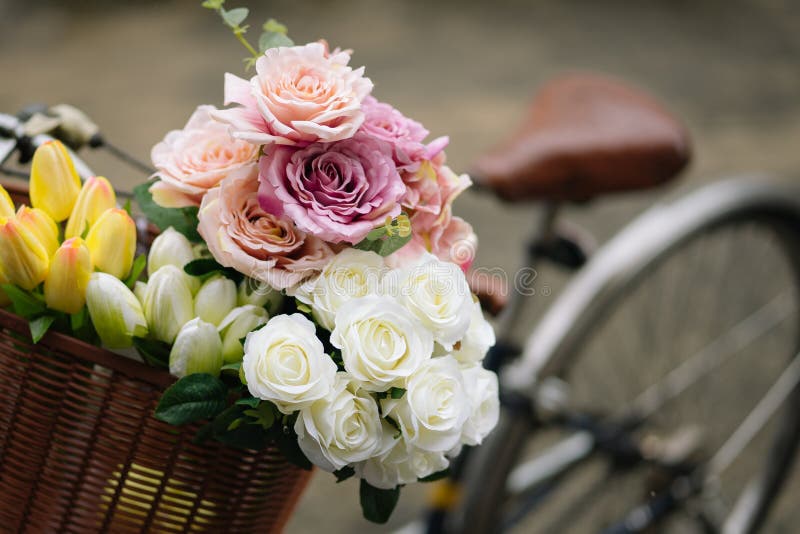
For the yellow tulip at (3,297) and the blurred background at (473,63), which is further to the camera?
the blurred background at (473,63)

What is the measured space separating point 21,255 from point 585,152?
29.7 inches

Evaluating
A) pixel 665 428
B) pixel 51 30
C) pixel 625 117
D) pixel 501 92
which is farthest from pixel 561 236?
pixel 51 30

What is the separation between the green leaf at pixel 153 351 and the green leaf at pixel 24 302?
6cm

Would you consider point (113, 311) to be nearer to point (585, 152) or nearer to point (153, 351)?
point (153, 351)

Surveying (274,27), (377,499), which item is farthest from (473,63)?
(377,499)

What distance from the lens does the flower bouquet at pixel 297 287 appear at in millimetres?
448

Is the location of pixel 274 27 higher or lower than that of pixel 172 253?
higher

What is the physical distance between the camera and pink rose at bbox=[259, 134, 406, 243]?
17.6 inches

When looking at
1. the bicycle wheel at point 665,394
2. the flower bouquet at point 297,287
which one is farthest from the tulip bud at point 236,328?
the bicycle wheel at point 665,394

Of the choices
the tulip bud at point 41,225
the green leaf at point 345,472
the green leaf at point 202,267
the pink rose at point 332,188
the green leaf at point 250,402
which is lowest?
the green leaf at point 345,472

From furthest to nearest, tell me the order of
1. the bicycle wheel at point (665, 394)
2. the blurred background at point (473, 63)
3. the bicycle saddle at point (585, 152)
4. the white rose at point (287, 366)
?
the blurred background at point (473, 63) → the bicycle wheel at point (665, 394) → the bicycle saddle at point (585, 152) → the white rose at point (287, 366)

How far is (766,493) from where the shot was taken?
1502mm

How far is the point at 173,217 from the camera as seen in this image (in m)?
0.52

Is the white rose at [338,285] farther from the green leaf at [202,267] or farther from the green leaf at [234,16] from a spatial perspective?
the green leaf at [234,16]
